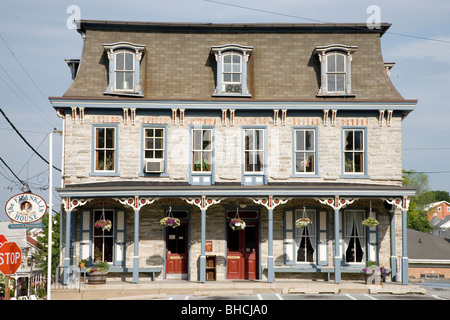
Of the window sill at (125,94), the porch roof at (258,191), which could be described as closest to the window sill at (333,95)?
the porch roof at (258,191)

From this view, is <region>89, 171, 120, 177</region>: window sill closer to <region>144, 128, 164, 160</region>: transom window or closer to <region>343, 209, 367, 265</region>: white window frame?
<region>144, 128, 164, 160</region>: transom window

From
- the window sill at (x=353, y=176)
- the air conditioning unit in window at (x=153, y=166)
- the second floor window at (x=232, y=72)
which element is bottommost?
the window sill at (x=353, y=176)

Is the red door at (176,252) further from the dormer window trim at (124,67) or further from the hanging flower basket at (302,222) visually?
the dormer window trim at (124,67)

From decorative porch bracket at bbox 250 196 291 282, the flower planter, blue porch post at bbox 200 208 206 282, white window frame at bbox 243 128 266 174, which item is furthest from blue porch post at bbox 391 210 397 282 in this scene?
the flower planter

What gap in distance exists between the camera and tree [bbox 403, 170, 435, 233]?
7171 cm

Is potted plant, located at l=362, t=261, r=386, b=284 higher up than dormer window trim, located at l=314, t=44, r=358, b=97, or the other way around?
dormer window trim, located at l=314, t=44, r=358, b=97

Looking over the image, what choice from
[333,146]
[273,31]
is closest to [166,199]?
[333,146]

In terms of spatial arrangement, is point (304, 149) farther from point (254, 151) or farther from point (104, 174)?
point (104, 174)

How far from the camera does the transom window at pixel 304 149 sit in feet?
77.8

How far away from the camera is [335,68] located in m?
24.1

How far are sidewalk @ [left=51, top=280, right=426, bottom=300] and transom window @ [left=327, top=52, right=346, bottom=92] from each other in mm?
8143

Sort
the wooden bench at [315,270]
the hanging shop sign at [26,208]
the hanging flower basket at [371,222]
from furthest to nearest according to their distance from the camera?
the wooden bench at [315,270], the hanging flower basket at [371,222], the hanging shop sign at [26,208]

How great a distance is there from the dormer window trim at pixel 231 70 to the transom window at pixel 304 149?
273 cm

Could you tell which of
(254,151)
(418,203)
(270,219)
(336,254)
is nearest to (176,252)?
(270,219)
